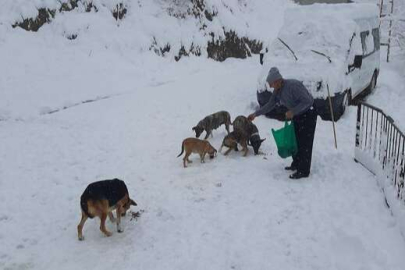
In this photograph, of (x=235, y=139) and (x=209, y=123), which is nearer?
(x=235, y=139)

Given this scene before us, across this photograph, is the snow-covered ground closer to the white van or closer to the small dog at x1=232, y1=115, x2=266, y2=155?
the small dog at x1=232, y1=115, x2=266, y2=155

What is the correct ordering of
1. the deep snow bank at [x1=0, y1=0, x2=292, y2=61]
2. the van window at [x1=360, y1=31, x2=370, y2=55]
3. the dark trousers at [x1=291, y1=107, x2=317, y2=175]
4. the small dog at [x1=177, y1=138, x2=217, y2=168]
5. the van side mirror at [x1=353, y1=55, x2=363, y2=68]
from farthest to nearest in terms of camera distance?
the deep snow bank at [x1=0, y1=0, x2=292, y2=61]
the van window at [x1=360, y1=31, x2=370, y2=55]
the van side mirror at [x1=353, y1=55, x2=363, y2=68]
the small dog at [x1=177, y1=138, x2=217, y2=168]
the dark trousers at [x1=291, y1=107, x2=317, y2=175]

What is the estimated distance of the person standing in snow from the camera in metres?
6.96

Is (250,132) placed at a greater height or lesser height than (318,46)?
lesser

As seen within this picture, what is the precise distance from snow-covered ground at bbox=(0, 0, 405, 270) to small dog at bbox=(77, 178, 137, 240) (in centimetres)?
29

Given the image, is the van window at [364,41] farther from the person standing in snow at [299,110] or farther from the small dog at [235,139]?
the person standing in snow at [299,110]

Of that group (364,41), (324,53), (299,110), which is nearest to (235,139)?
(299,110)

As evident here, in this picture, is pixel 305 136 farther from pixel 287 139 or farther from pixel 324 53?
pixel 324 53

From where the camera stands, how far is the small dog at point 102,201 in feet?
17.9

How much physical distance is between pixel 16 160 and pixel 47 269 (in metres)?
4.05

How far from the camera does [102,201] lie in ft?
18.0

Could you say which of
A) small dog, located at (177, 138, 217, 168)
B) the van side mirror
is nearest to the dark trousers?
small dog, located at (177, 138, 217, 168)

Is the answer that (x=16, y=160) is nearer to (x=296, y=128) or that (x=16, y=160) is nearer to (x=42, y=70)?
(x=296, y=128)

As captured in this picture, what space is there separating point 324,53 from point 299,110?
5.14 meters
